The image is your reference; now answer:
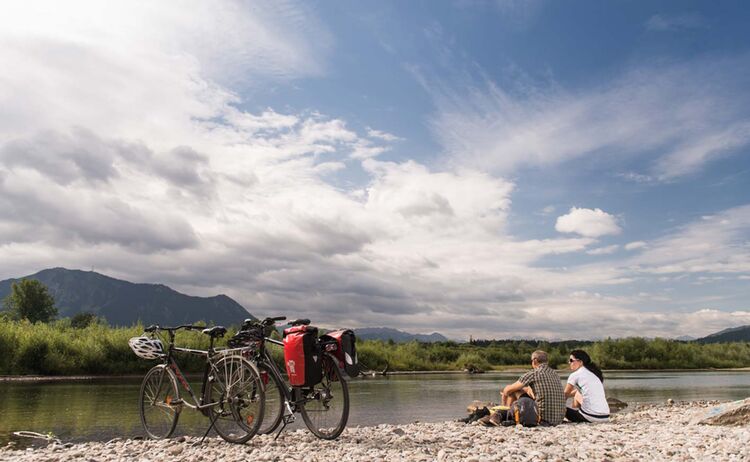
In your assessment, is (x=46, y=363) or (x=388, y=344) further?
(x=388, y=344)

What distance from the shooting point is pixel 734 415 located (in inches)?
457

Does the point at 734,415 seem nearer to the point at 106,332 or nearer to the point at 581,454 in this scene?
the point at 581,454

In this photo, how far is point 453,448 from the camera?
8.11m

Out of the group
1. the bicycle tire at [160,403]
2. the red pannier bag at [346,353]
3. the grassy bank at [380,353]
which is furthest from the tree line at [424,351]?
the red pannier bag at [346,353]

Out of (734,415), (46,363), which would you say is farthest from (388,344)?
(734,415)

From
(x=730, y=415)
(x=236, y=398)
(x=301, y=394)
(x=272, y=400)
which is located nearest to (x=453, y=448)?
(x=301, y=394)

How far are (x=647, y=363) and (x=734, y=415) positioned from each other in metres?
94.6

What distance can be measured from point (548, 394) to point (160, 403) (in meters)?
7.50

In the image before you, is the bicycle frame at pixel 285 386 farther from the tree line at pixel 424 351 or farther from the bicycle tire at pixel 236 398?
the tree line at pixel 424 351

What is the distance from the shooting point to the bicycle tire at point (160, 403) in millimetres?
9719

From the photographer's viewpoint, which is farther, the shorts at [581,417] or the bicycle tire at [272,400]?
the shorts at [581,417]

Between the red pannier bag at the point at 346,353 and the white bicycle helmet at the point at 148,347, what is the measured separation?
336 centimetres

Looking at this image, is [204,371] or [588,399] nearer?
[204,371]

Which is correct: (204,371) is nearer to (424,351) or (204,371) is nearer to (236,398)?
(236,398)
